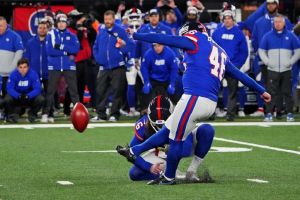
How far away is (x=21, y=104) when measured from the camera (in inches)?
759

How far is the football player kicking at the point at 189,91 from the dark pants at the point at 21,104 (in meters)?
9.41

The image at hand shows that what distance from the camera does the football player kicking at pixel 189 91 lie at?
975 cm

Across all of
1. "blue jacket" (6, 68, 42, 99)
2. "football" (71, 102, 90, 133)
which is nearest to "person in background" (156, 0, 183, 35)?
"blue jacket" (6, 68, 42, 99)

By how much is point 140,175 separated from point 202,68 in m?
1.32

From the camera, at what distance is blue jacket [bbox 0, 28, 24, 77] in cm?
1983

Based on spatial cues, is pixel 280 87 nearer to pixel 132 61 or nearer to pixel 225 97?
pixel 225 97

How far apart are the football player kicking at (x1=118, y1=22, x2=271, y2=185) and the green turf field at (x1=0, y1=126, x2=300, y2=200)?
0.34m

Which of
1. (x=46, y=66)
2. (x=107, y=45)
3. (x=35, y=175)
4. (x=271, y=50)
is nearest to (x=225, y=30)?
(x=271, y=50)

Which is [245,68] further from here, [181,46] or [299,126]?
[181,46]

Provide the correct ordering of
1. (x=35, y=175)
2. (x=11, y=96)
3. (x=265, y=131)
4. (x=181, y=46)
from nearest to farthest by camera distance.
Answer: (x=181, y=46) → (x=35, y=175) → (x=265, y=131) → (x=11, y=96)

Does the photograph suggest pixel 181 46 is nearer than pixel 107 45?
Yes

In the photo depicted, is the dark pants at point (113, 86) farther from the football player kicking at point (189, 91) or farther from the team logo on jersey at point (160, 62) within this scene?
the football player kicking at point (189, 91)

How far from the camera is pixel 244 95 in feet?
70.5

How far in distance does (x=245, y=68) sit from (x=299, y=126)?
3.42 metres
